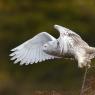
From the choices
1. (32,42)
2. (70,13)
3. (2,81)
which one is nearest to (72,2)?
(70,13)

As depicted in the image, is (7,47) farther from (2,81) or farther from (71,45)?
(71,45)

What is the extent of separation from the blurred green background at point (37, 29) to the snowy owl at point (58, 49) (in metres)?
2.39

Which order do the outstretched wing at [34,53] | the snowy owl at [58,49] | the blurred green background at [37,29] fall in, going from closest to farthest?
the snowy owl at [58,49] < the outstretched wing at [34,53] < the blurred green background at [37,29]

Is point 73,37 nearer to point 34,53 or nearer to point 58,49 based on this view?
point 58,49

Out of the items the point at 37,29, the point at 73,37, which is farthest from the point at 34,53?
the point at 37,29

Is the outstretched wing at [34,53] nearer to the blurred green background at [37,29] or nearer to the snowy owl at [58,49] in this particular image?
the snowy owl at [58,49]

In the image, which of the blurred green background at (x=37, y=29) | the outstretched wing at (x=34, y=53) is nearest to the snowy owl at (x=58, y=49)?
the outstretched wing at (x=34, y=53)

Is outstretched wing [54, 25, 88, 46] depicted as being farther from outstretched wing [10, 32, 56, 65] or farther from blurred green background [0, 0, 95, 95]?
blurred green background [0, 0, 95, 95]

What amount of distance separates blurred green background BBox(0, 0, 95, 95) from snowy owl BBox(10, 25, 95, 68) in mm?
2389

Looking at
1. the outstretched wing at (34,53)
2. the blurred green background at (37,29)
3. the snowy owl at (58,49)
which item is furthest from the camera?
the blurred green background at (37,29)

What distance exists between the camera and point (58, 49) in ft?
5.52

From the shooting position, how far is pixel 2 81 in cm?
483

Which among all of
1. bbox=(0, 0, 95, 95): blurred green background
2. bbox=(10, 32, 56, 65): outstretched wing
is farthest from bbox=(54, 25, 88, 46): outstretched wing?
bbox=(0, 0, 95, 95): blurred green background

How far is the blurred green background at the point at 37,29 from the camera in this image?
15.1 ft
